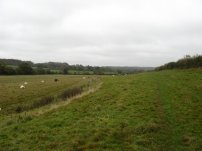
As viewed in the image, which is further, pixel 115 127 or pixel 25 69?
pixel 25 69

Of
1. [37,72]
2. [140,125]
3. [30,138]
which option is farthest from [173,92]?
[37,72]

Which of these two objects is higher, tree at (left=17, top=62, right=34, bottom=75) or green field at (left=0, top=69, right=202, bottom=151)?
tree at (left=17, top=62, right=34, bottom=75)

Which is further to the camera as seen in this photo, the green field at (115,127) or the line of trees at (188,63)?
the line of trees at (188,63)

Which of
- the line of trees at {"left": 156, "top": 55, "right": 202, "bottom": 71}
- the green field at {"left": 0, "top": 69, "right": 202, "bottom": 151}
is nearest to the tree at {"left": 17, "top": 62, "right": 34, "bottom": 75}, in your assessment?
the line of trees at {"left": 156, "top": 55, "right": 202, "bottom": 71}

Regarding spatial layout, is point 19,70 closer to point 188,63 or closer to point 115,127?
point 188,63

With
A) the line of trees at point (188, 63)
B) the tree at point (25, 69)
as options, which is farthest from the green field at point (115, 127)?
the tree at point (25, 69)

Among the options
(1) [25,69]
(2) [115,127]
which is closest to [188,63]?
(2) [115,127]

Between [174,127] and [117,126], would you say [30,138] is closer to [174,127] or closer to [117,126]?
[117,126]

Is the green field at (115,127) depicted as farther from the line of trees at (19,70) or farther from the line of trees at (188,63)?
the line of trees at (19,70)

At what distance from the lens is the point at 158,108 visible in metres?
24.5

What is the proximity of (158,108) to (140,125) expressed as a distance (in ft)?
19.0

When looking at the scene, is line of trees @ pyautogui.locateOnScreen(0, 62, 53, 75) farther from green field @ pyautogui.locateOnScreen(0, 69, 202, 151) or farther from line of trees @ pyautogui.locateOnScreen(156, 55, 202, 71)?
green field @ pyautogui.locateOnScreen(0, 69, 202, 151)

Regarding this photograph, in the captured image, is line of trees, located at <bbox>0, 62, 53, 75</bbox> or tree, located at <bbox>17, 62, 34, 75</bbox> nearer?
line of trees, located at <bbox>0, 62, 53, 75</bbox>

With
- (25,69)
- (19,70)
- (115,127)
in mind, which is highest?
(25,69)
